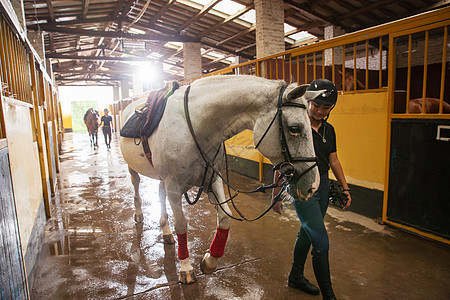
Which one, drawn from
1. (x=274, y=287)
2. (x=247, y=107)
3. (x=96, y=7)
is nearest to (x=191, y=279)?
(x=274, y=287)

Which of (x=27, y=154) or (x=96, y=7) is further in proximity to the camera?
(x=96, y=7)

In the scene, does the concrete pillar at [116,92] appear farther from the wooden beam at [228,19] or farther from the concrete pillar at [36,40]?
the concrete pillar at [36,40]

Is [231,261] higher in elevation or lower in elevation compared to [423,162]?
lower

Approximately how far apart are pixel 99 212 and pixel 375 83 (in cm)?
893

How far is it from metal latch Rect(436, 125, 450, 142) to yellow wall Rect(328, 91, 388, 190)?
66 centimetres

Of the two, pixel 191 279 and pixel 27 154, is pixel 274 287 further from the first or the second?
pixel 27 154

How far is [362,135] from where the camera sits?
3.91 m

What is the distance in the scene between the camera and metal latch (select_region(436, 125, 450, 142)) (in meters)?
2.91

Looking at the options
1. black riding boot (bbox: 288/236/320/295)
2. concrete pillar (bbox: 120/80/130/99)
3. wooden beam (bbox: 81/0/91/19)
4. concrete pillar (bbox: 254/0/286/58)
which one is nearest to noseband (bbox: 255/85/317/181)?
black riding boot (bbox: 288/236/320/295)

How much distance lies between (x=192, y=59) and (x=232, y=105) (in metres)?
13.3

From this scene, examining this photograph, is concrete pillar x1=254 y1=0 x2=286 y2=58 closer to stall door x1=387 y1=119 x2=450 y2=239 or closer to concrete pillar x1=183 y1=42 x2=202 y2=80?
concrete pillar x1=183 y1=42 x2=202 y2=80

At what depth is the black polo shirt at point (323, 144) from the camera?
215 cm

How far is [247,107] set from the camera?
6.42 ft

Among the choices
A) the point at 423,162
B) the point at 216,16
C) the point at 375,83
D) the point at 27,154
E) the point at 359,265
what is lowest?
the point at 359,265
